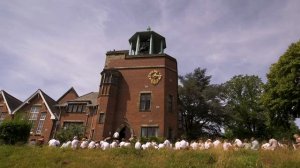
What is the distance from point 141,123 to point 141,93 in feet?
12.6

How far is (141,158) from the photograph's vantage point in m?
17.5

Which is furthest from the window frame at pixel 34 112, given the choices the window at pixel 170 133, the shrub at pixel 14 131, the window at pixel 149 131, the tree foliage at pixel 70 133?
the window at pixel 170 133

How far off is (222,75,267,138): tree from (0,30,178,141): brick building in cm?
1476

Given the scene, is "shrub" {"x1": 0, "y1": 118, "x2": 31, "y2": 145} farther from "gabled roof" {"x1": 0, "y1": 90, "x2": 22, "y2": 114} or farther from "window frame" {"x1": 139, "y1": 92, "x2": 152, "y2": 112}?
"gabled roof" {"x1": 0, "y1": 90, "x2": 22, "y2": 114}

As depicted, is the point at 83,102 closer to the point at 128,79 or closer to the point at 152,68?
the point at 128,79

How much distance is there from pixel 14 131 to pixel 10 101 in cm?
2436

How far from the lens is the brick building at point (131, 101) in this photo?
34.0 m

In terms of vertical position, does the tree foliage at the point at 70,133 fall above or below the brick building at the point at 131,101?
below

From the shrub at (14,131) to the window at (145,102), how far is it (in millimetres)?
13482

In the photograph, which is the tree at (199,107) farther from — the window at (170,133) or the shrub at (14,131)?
the shrub at (14,131)

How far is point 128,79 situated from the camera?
122 ft

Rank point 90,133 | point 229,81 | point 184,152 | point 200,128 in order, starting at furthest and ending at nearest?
point 229,81
point 200,128
point 90,133
point 184,152

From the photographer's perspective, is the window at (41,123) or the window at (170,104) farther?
the window at (41,123)

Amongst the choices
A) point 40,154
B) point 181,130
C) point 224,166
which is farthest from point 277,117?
point 40,154
